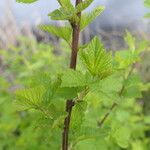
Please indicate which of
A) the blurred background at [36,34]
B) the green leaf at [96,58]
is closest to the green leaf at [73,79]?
the green leaf at [96,58]

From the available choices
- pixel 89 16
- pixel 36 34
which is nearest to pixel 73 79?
pixel 89 16

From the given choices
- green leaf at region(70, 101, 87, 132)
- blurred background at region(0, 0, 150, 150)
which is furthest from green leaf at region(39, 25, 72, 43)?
blurred background at region(0, 0, 150, 150)

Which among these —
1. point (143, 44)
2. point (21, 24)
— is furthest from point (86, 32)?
point (143, 44)

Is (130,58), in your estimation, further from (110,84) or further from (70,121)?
(70,121)

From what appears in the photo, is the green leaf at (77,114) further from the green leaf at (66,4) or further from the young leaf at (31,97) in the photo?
the green leaf at (66,4)

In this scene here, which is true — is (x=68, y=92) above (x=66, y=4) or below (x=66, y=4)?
below

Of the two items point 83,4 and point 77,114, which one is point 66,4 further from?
point 77,114
